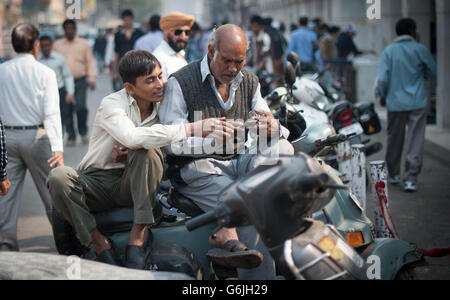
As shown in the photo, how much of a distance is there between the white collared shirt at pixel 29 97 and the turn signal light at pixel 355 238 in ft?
8.08

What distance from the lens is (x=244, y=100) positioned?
12.6 ft

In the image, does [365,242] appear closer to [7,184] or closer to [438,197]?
[7,184]

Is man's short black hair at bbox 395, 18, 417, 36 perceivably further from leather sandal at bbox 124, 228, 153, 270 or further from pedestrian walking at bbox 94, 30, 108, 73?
pedestrian walking at bbox 94, 30, 108, 73

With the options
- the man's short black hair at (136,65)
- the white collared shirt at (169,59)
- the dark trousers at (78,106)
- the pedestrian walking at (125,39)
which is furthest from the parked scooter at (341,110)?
the pedestrian walking at (125,39)

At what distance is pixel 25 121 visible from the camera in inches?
201

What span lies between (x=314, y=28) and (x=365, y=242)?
18109 mm

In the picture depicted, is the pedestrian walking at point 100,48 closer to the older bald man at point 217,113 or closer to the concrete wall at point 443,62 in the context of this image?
the concrete wall at point 443,62

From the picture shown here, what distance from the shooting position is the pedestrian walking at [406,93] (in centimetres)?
736

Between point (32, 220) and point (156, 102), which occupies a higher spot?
point (156, 102)

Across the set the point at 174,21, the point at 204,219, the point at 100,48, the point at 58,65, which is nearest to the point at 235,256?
the point at 204,219

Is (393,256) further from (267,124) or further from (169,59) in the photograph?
(169,59)

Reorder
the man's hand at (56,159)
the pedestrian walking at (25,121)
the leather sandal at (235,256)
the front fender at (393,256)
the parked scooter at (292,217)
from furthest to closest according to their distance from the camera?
the pedestrian walking at (25,121) → the man's hand at (56,159) → the front fender at (393,256) → the leather sandal at (235,256) → the parked scooter at (292,217)

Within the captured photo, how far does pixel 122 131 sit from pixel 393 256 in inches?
62.4
